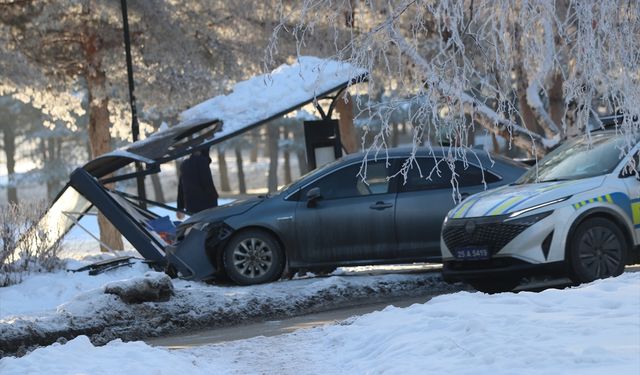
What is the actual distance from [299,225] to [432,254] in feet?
5.35

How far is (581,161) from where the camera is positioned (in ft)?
40.7

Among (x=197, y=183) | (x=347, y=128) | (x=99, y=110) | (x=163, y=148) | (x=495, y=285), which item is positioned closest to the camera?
(x=495, y=285)

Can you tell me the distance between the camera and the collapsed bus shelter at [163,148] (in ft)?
48.3

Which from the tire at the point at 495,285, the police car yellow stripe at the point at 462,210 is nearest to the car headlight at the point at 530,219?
the police car yellow stripe at the point at 462,210

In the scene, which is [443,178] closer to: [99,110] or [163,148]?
[163,148]

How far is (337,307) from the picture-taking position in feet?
39.6

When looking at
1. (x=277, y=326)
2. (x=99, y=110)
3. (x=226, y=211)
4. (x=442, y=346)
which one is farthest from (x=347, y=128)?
(x=442, y=346)

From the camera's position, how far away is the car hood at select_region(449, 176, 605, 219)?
11.6 metres

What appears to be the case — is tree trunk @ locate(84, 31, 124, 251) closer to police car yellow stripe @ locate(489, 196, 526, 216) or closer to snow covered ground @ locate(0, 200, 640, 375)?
snow covered ground @ locate(0, 200, 640, 375)

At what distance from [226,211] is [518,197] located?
3786 mm

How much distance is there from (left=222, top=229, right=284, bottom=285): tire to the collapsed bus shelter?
1.25 meters

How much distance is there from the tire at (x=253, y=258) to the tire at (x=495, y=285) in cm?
253

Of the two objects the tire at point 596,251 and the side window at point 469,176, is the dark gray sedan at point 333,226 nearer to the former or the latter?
the side window at point 469,176

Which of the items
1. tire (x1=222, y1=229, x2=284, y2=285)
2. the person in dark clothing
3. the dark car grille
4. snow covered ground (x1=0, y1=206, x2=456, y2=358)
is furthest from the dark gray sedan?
the person in dark clothing
